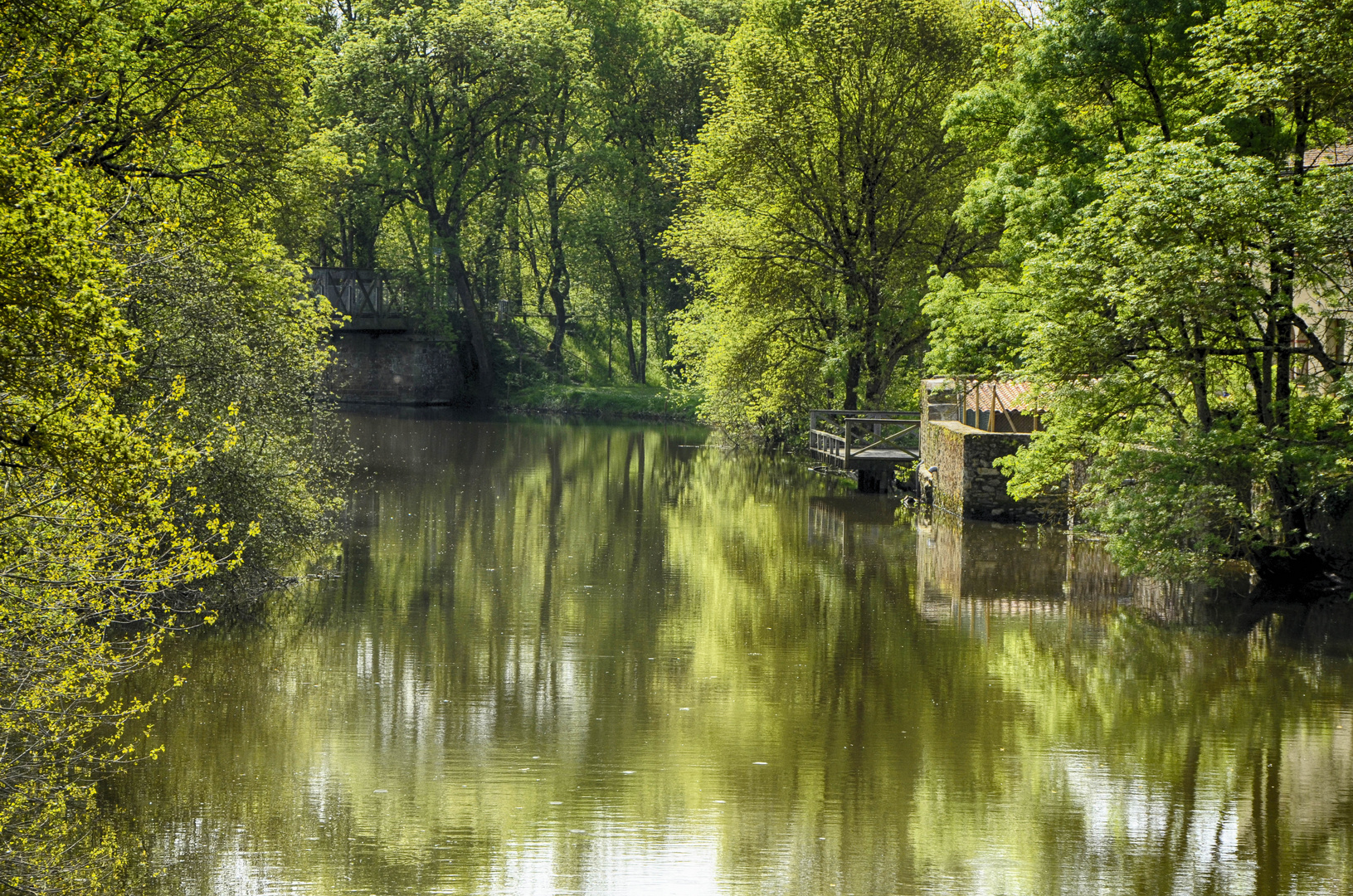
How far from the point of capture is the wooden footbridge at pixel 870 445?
1185 inches

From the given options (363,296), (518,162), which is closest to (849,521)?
(518,162)

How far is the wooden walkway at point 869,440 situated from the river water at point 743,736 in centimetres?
933

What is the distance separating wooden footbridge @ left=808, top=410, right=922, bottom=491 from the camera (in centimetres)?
3009

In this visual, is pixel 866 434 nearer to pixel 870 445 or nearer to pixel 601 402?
pixel 870 445

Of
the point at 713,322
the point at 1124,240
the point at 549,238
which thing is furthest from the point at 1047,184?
the point at 549,238

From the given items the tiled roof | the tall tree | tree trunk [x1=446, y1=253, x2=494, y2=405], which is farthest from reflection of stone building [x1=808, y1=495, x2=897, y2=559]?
tree trunk [x1=446, y1=253, x2=494, y2=405]

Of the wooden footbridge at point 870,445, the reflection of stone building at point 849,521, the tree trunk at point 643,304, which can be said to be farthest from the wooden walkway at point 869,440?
the tree trunk at point 643,304

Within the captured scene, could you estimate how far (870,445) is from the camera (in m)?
30.2

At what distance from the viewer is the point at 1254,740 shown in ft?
38.4

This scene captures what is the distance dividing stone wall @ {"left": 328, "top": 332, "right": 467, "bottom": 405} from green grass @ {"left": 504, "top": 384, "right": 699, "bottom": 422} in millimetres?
2742

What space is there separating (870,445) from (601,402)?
1010 inches

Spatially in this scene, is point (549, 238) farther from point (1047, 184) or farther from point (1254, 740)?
point (1254, 740)

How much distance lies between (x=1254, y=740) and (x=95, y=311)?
31.1ft

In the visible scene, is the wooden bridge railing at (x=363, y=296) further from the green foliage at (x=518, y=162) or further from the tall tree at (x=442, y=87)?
the tall tree at (x=442, y=87)
